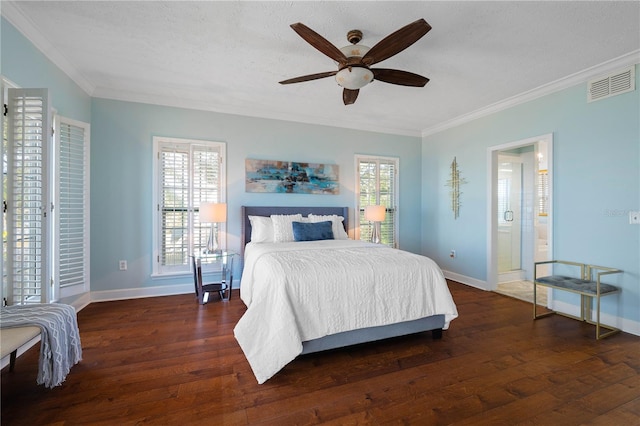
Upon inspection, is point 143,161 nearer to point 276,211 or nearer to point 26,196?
point 26,196

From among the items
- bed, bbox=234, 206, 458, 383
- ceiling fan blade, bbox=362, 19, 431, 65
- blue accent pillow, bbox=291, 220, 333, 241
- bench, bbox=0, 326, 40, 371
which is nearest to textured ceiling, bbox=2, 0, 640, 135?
ceiling fan blade, bbox=362, 19, 431, 65

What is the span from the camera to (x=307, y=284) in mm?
2191

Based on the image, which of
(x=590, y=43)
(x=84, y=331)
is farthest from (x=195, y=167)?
(x=590, y=43)

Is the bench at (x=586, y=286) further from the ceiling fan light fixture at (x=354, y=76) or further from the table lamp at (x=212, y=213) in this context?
the table lamp at (x=212, y=213)

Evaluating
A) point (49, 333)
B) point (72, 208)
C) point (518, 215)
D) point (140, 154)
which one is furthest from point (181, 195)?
point (518, 215)

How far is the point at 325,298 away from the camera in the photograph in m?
2.21

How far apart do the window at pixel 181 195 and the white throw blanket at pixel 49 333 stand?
2004 mm

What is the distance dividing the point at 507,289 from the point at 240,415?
4322 mm

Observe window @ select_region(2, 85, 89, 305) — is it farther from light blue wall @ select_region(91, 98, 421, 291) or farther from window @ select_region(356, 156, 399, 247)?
window @ select_region(356, 156, 399, 247)

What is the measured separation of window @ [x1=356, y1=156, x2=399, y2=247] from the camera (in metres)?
5.04

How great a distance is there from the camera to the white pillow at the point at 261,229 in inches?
156

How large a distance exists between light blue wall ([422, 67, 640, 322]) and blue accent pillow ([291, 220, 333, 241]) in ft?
7.84

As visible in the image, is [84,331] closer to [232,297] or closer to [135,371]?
[135,371]

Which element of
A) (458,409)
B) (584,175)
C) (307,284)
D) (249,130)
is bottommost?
(458,409)
